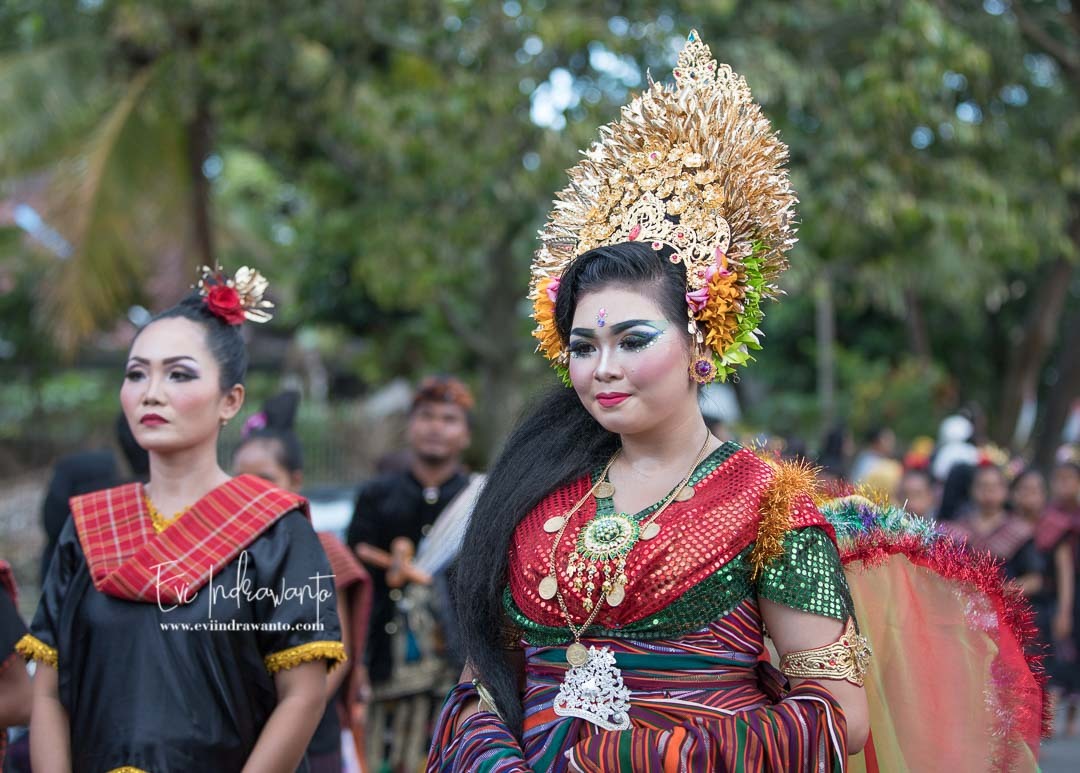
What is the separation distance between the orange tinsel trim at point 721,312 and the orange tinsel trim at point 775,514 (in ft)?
1.00

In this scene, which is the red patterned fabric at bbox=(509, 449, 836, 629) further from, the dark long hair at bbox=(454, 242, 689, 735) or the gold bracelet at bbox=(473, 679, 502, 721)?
the gold bracelet at bbox=(473, 679, 502, 721)

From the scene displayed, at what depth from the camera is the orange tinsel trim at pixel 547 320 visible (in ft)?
9.74

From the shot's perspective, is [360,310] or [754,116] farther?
[360,310]

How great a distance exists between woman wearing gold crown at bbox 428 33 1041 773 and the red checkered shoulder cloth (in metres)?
0.70

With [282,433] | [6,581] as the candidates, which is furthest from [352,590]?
[6,581]

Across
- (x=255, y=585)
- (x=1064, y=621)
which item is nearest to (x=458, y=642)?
(x=255, y=585)

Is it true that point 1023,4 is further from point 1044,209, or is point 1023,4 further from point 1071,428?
point 1071,428

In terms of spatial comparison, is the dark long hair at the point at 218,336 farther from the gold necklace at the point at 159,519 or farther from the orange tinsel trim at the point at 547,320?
the orange tinsel trim at the point at 547,320

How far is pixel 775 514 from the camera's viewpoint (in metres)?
2.66

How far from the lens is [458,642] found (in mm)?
3105

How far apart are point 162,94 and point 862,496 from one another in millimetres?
9905

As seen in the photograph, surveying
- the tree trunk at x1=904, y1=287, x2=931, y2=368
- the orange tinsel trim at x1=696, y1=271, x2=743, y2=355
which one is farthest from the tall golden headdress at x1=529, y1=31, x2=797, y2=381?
the tree trunk at x1=904, y1=287, x2=931, y2=368

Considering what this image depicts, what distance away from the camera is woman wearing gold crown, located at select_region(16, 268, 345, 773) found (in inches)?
123
